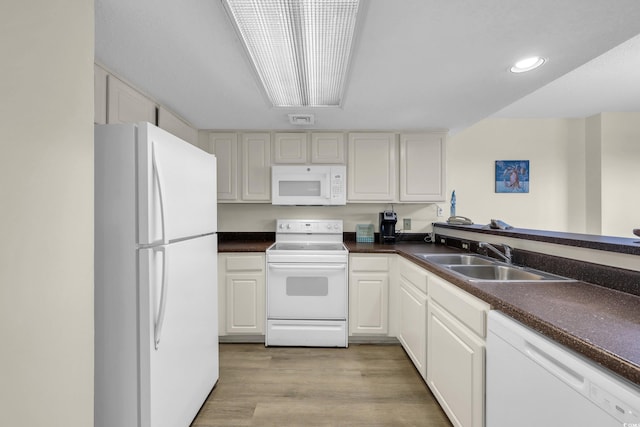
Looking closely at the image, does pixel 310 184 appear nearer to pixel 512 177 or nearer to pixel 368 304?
pixel 368 304

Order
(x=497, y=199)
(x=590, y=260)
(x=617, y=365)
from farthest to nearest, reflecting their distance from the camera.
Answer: (x=497, y=199) < (x=590, y=260) < (x=617, y=365)

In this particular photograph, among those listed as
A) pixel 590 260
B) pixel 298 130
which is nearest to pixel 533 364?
pixel 590 260

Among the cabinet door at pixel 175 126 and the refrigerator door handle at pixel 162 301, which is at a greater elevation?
the cabinet door at pixel 175 126

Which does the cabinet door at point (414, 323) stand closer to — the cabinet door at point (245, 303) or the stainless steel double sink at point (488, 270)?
the stainless steel double sink at point (488, 270)

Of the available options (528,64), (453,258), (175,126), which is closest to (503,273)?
(453,258)

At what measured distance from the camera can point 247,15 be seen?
121 cm

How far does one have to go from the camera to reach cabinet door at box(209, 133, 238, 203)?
293 centimetres

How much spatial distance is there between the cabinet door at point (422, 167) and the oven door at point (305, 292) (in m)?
1.22

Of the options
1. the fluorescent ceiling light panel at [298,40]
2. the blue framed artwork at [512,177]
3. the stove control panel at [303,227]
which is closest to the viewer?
the fluorescent ceiling light panel at [298,40]

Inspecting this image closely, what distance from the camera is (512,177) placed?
3465mm

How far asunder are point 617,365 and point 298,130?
2.78m

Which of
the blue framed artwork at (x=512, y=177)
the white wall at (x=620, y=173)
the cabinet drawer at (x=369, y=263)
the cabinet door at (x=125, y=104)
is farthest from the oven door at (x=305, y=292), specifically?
the white wall at (x=620, y=173)

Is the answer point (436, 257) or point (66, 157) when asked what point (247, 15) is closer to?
point (66, 157)

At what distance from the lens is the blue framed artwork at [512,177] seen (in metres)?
3.46
